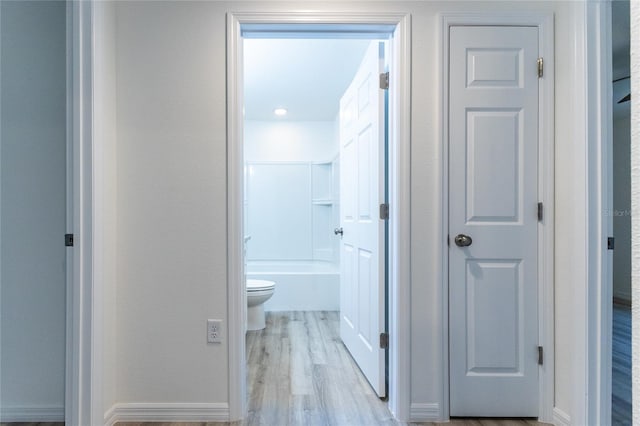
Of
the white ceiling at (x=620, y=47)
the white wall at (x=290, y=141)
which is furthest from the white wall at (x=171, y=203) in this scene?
the white wall at (x=290, y=141)

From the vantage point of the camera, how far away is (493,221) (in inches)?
74.8

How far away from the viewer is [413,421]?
73.8 inches

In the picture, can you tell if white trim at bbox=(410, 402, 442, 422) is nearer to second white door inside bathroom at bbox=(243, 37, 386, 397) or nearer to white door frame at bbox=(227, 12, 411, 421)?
white door frame at bbox=(227, 12, 411, 421)

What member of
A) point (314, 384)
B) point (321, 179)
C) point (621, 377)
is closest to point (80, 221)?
point (314, 384)

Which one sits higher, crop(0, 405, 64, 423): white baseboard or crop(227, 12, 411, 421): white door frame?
crop(227, 12, 411, 421): white door frame

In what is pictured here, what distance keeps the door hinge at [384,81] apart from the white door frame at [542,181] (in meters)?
0.29

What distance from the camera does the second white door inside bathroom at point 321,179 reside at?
7.21 feet

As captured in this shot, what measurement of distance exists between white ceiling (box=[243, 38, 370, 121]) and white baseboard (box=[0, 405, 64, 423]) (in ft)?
8.40

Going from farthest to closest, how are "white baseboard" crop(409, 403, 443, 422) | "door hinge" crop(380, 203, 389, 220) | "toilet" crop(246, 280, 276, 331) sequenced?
"toilet" crop(246, 280, 276, 331) < "door hinge" crop(380, 203, 389, 220) < "white baseboard" crop(409, 403, 443, 422)

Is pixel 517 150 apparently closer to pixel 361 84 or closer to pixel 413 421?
pixel 361 84

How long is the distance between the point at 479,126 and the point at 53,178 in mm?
2101

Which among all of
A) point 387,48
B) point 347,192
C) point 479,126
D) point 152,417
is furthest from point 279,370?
point 387,48

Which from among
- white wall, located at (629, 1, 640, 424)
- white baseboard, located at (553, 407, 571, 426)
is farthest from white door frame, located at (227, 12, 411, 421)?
white wall, located at (629, 1, 640, 424)

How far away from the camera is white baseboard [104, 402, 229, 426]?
1.89 m
